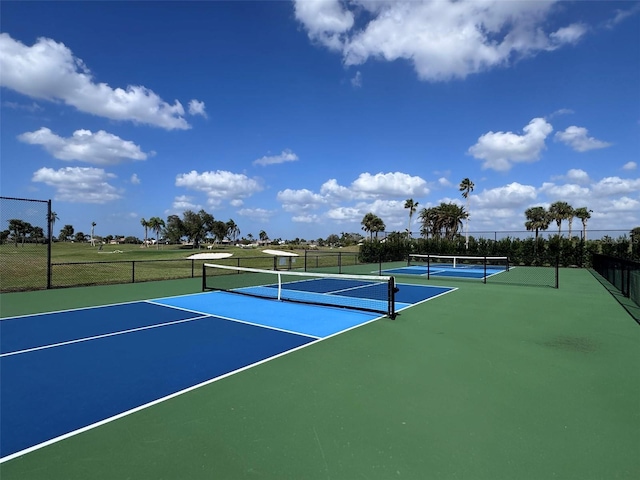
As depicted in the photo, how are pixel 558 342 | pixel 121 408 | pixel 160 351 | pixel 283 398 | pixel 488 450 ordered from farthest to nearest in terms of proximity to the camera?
pixel 558 342 < pixel 160 351 < pixel 283 398 < pixel 121 408 < pixel 488 450

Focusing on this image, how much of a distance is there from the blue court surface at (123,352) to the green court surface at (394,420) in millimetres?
367

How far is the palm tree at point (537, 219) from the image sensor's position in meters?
61.1

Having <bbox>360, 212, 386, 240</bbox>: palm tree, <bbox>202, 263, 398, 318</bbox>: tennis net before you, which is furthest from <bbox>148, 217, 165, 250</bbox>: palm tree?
<bbox>202, 263, 398, 318</bbox>: tennis net

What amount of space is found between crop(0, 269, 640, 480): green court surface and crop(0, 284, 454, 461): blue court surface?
367 millimetres

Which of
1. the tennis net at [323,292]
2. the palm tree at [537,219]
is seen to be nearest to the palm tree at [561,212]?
the palm tree at [537,219]

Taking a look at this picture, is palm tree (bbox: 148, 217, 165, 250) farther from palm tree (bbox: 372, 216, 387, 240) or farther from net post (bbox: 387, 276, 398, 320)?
net post (bbox: 387, 276, 398, 320)

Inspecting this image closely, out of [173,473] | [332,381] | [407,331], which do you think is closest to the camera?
[173,473]

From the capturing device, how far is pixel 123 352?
19.4ft

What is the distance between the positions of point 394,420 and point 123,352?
4.69 metres

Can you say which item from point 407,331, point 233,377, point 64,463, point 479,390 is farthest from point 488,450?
point 407,331

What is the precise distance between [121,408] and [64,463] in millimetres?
965

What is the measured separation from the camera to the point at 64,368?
5176 millimetres

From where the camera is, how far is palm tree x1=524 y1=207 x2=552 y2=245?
61.1m

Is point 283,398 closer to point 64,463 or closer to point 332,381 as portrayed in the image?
point 332,381
